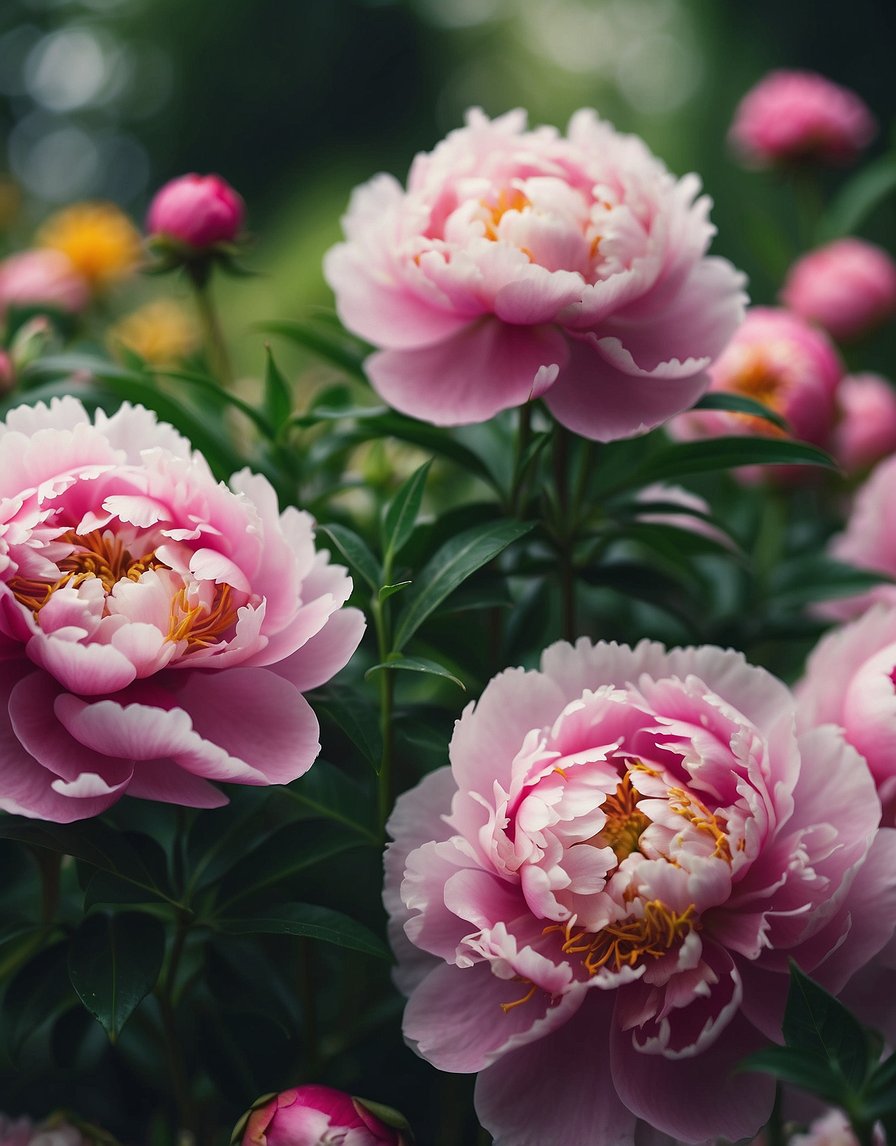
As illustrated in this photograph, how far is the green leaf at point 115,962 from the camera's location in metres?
0.37

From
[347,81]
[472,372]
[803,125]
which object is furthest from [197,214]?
[347,81]

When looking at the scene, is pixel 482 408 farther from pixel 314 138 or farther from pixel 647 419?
pixel 314 138

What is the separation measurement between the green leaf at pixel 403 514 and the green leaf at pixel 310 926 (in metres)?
0.13

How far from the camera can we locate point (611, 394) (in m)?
0.44

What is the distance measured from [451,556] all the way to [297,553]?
2.7 inches

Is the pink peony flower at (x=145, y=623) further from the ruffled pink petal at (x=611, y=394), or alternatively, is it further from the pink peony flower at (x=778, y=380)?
the pink peony flower at (x=778, y=380)

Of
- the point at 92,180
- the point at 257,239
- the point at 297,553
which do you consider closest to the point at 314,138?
the point at 92,180

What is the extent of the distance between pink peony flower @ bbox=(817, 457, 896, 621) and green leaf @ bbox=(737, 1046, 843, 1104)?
0.87ft

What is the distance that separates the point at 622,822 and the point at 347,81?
3620 millimetres

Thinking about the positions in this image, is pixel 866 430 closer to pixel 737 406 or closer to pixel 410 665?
pixel 737 406

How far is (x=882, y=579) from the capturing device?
54 centimetres

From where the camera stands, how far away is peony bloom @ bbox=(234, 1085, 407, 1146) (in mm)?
361

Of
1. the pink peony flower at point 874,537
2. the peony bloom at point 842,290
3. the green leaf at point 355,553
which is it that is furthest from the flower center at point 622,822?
the peony bloom at point 842,290

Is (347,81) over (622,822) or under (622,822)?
under
